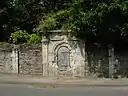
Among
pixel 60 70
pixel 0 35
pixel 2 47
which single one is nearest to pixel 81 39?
pixel 60 70

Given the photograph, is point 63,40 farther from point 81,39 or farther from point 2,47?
point 2,47

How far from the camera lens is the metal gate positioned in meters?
18.8

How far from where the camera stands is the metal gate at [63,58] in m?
18.8

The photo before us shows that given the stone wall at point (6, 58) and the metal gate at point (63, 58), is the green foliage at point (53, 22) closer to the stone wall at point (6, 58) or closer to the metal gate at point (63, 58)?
the metal gate at point (63, 58)

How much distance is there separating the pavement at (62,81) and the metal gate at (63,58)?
78 cm

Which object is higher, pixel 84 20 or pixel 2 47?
pixel 84 20

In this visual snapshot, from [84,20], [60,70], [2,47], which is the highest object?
[84,20]

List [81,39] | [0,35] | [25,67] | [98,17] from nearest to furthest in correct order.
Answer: [98,17]
[81,39]
[25,67]
[0,35]

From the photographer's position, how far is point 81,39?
18.6 metres

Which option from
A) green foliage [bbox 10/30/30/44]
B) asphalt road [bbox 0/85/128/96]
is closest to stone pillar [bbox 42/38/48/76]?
green foliage [bbox 10/30/30/44]

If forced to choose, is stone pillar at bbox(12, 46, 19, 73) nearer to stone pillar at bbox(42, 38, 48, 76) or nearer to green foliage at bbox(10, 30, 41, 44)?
green foliage at bbox(10, 30, 41, 44)

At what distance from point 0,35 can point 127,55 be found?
39.1 feet

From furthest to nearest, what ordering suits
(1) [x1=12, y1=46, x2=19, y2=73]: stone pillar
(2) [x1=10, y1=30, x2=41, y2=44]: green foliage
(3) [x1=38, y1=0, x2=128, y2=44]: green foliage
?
(2) [x1=10, y1=30, x2=41, y2=44]: green foliage
(1) [x1=12, y1=46, x2=19, y2=73]: stone pillar
(3) [x1=38, y1=0, x2=128, y2=44]: green foliage

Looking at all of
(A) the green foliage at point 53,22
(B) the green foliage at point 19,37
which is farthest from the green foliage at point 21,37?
(A) the green foliage at point 53,22
